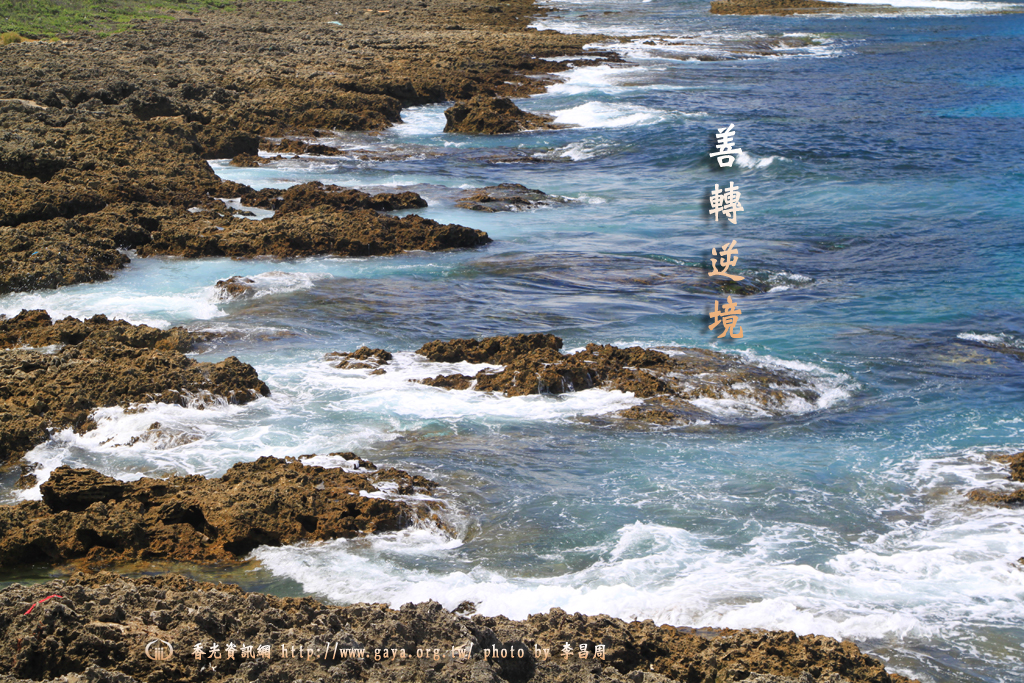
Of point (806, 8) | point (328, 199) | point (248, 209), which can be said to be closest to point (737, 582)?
point (328, 199)

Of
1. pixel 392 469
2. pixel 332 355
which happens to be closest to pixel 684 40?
pixel 332 355

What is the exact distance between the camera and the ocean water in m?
7.46

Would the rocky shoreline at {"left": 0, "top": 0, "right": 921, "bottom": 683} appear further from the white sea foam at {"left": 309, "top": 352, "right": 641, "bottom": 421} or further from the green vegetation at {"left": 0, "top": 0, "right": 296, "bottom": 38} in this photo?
the green vegetation at {"left": 0, "top": 0, "right": 296, "bottom": 38}

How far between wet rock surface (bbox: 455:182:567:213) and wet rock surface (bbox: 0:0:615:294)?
11.0 feet

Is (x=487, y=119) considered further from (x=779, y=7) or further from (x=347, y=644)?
(x=779, y=7)

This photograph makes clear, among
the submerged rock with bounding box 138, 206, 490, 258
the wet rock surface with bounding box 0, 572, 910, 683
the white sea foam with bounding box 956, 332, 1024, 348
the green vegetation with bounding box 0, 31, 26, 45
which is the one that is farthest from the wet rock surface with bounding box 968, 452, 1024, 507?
the green vegetation with bounding box 0, 31, 26, 45

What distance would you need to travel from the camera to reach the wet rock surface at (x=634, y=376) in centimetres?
1145

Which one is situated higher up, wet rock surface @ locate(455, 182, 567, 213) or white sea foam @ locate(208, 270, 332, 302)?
wet rock surface @ locate(455, 182, 567, 213)

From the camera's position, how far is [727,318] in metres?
14.4

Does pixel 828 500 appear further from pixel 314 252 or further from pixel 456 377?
pixel 314 252

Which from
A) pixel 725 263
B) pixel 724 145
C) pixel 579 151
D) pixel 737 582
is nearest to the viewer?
pixel 737 582

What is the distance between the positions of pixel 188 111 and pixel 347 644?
24.0 m

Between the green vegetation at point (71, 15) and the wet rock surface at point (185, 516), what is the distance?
33993 millimetres

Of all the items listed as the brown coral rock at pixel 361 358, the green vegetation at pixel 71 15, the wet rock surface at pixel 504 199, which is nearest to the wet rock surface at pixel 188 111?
the green vegetation at pixel 71 15
